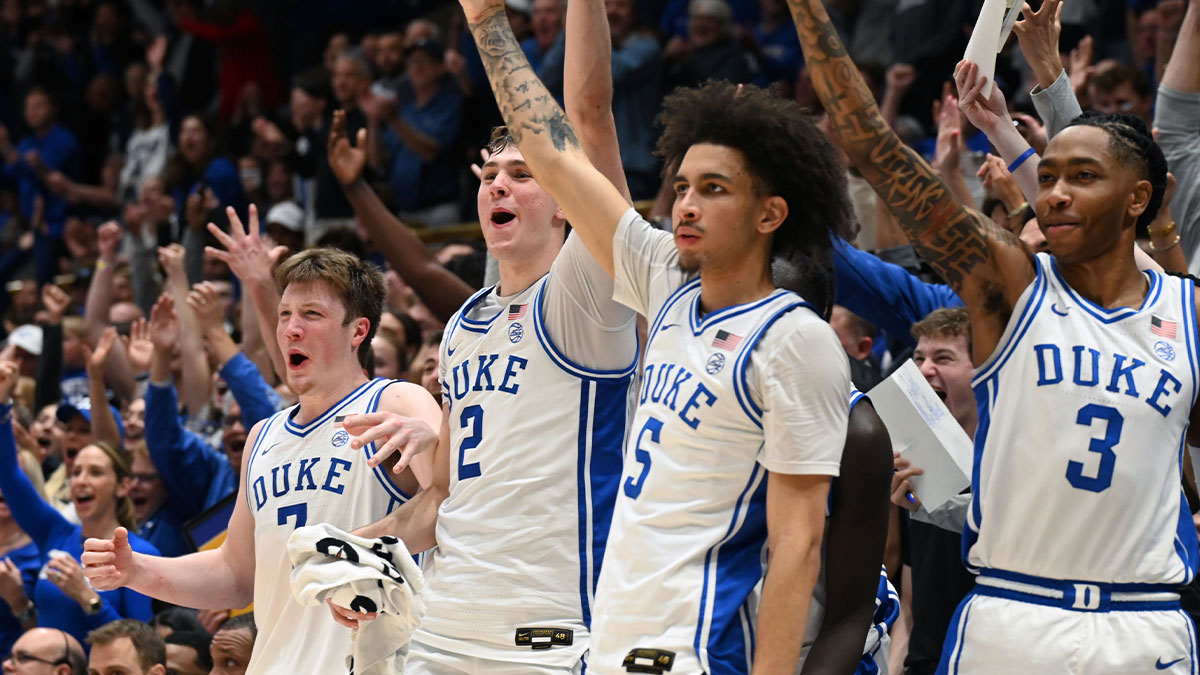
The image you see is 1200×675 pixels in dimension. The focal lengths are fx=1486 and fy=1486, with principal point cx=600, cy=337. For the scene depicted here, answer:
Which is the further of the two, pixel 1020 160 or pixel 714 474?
pixel 1020 160

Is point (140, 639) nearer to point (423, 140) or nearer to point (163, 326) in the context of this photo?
point (163, 326)

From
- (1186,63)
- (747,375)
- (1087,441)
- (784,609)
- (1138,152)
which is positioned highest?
(1186,63)

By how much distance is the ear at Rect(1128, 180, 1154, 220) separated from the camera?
3586mm

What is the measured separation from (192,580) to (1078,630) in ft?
8.92

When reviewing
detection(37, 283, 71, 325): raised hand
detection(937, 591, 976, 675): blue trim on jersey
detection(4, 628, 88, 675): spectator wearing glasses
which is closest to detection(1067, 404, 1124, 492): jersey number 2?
detection(937, 591, 976, 675): blue trim on jersey

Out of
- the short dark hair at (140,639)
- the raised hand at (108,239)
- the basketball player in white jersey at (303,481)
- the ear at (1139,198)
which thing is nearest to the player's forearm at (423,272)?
the basketball player in white jersey at (303,481)

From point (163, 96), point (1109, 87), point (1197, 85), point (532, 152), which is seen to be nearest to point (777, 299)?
point (532, 152)

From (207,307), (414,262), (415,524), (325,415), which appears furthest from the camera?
(207,307)

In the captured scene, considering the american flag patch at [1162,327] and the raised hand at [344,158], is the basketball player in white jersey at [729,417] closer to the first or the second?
the american flag patch at [1162,327]

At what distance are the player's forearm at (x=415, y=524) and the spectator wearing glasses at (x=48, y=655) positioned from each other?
3068mm

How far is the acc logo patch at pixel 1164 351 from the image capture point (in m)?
3.47

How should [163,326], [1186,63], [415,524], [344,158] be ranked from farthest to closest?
[163,326], [344,158], [1186,63], [415,524]

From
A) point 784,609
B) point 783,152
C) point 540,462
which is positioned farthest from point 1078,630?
point 540,462

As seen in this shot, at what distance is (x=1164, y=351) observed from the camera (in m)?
3.48
